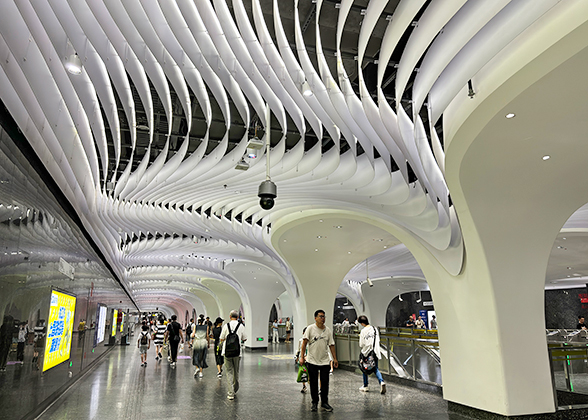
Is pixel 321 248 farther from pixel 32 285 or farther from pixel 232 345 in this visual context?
pixel 32 285

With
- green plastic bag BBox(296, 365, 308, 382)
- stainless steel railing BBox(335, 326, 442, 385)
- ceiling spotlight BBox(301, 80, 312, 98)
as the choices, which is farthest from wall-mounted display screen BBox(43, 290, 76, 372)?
stainless steel railing BBox(335, 326, 442, 385)

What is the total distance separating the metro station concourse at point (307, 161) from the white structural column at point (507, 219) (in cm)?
3

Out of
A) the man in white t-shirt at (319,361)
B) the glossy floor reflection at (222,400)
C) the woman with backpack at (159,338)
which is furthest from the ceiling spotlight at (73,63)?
the woman with backpack at (159,338)

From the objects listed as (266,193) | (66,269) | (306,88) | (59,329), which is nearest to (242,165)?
(266,193)

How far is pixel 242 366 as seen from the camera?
44.9 feet

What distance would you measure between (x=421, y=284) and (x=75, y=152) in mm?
23247

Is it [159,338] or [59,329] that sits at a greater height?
[59,329]

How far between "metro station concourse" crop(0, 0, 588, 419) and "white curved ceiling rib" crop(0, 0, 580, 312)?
3 centimetres

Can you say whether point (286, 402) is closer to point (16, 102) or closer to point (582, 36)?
point (16, 102)

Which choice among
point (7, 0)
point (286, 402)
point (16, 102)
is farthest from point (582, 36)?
point (286, 402)

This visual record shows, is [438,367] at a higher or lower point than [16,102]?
lower

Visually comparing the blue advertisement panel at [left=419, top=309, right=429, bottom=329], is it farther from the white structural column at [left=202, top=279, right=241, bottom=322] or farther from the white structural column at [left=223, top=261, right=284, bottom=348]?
the white structural column at [left=223, top=261, right=284, bottom=348]

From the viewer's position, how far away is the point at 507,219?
21.3 feet

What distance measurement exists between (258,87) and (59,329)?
5630mm
